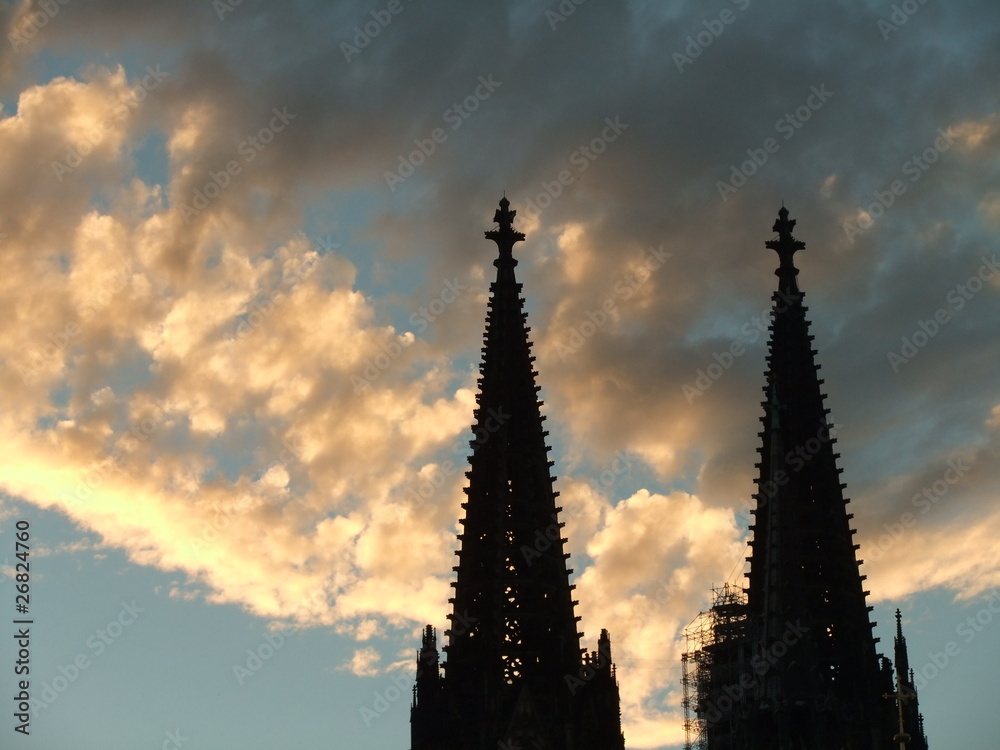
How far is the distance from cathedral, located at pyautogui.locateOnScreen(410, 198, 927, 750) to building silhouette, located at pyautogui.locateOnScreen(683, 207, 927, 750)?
0.08 metres

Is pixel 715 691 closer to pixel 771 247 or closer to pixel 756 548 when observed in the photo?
pixel 756 548

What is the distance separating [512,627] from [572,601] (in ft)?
8.97

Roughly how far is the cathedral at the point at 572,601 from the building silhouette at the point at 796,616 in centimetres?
8

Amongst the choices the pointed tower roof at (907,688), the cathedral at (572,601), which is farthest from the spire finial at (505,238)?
the pointed tower roof at (907,688)

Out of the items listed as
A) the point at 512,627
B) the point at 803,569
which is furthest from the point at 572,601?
the point at 803,569

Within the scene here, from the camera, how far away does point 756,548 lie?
81.2 m

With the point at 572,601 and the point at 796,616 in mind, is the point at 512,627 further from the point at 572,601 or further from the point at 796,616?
the point at 796,616

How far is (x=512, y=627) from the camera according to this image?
264 feet

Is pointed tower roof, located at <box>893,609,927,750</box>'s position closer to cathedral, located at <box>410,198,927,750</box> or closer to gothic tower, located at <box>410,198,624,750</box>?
cathedral, located at <box>410,198,927,750</box>

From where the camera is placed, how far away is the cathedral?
76.1 metres

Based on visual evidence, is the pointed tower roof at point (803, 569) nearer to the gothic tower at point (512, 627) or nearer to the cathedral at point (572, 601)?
the cathedral at point (572, 601)

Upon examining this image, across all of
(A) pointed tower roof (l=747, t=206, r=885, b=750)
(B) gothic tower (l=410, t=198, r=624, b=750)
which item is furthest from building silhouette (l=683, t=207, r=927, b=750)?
(B) gothic tower (l=410, t=198, r=624, b=750)

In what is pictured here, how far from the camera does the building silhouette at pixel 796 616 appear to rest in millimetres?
69562

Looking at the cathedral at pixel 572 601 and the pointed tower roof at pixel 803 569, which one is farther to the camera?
the cathedral at pixel 572 601
